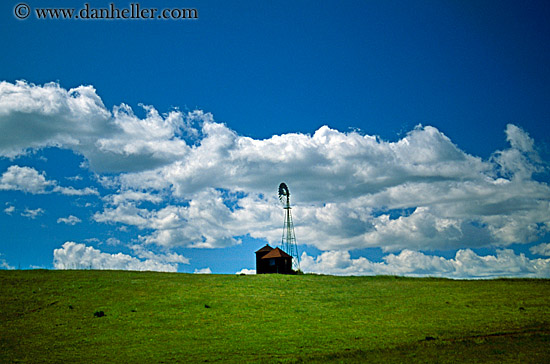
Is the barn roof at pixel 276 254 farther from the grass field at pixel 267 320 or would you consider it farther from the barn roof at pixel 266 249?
the grass field at pixel 267 320

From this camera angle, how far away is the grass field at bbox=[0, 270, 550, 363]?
105 feet

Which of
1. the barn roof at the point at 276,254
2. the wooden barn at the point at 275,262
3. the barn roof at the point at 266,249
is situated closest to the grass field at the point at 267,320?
the wooden barn at the point at 275,262

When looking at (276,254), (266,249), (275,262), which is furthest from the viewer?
(266,249)

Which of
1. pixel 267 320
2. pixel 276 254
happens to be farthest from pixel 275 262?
pixel 267 320

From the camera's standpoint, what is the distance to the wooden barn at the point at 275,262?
8288 centimetres

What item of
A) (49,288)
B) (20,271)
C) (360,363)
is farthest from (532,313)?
(20,271)

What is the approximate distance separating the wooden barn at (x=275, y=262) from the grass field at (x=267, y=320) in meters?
19.3

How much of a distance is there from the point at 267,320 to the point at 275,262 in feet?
135

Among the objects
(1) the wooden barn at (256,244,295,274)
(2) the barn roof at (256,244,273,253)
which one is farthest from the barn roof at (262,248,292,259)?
(2) the barn roof at (256,244,273,253)

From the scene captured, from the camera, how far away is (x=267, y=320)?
42156 millimetres

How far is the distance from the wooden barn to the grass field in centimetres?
1934

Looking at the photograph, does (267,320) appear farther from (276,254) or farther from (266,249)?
(266,249)

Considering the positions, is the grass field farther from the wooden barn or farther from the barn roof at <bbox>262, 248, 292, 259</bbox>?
the barn roof at <bbox>262, 248, 292, 259</bbox>

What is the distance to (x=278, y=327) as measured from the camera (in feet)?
130
